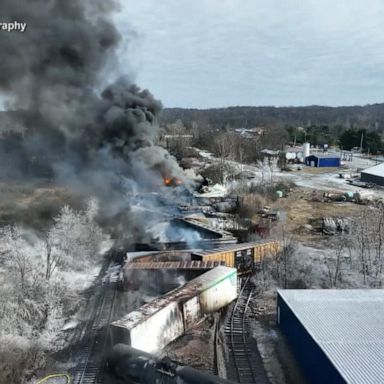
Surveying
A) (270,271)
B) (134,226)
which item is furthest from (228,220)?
(270,271)

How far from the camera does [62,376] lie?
703 inches

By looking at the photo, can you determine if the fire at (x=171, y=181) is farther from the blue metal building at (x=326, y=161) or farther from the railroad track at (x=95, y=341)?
the blue metal building at (x=326, y=161)

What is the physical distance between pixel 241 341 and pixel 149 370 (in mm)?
6412

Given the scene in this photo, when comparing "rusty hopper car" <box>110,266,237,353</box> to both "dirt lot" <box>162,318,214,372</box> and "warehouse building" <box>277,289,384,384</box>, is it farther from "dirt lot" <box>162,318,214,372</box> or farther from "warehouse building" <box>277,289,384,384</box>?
"warehouse building" <box>277,289,384,384</box>

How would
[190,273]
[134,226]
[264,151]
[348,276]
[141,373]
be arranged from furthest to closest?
1. [264,151]
2. [134,226]
3. [348,276]
4. [190,273]
5. [141,373]

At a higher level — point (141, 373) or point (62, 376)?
point (141, 373)

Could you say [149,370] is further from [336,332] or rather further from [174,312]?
[336,332]

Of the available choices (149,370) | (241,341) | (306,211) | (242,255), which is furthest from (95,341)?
(306,211)

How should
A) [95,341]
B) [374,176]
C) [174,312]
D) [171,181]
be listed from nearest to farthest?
[174,312] → [95,341] → [171,181] → [374,176]

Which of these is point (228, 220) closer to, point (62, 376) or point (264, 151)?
point (62, 376)

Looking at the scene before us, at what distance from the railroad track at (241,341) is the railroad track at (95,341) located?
230 inches

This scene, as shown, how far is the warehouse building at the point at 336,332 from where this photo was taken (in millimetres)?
14053

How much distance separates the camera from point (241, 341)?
20.5 meters

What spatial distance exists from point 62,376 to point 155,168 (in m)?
19.1
